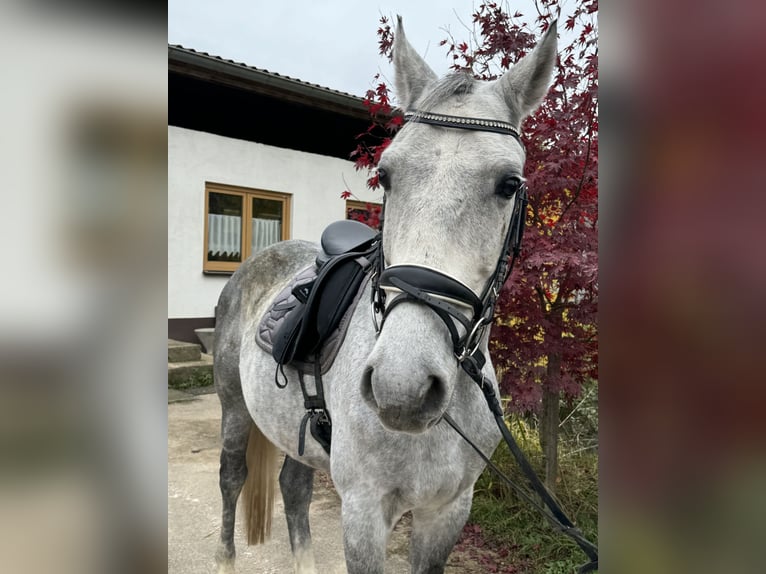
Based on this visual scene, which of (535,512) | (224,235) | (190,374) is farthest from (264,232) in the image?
(535,512)

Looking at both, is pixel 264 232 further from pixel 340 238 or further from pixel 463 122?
pixel 463 122

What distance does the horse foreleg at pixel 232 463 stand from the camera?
115 inches

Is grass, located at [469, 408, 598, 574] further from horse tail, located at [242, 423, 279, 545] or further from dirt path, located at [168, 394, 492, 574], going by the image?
horse tail, located at [242, 423, 279, 545]

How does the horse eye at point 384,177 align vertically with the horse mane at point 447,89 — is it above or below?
below

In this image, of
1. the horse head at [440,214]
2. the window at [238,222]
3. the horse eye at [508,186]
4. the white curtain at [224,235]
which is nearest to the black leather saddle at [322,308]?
the horse head at [440,214]

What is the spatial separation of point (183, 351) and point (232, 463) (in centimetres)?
458

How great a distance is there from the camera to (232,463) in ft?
9.73

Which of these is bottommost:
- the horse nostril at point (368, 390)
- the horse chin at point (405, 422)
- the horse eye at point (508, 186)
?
the horse chin at point (405, 422)

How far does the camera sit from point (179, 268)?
731cm

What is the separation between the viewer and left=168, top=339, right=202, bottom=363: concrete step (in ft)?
23.0

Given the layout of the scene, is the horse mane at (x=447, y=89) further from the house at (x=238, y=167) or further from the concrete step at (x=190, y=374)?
the concrete step at (x=190, y=374)
